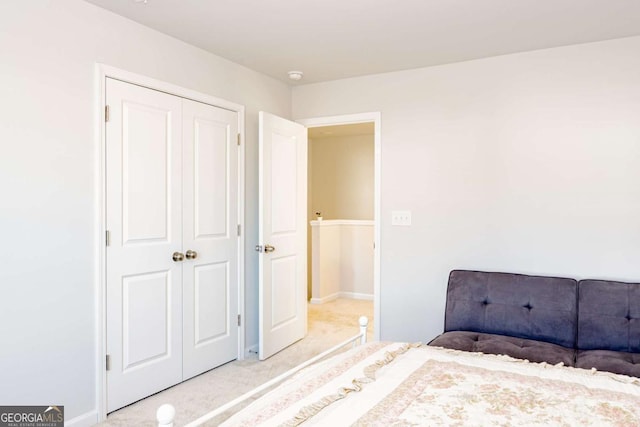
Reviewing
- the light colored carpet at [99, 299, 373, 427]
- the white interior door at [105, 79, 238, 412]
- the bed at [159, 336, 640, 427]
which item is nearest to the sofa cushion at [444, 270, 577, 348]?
the bed at [159, 336, 640, 427]

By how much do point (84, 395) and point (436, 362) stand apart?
6.43ft

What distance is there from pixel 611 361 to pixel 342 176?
4905 mm

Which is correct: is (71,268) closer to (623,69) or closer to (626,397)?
(626,397)

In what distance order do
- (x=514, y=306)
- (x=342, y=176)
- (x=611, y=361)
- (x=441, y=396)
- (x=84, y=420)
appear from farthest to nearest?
(x=342, y=176), (x=514, y=306), (x=84, y=420), (x=611, y=361), (x=441, y=396)

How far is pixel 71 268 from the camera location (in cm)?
247

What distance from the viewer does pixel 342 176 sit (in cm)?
697

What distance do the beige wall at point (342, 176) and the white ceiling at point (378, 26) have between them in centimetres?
326

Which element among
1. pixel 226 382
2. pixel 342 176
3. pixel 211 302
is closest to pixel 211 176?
pixel 211 302

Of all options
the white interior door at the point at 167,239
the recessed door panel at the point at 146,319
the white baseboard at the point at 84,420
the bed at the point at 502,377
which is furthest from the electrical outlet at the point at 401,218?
the white baseboard at the point at 84,420

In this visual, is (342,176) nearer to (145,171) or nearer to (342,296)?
(342,296)

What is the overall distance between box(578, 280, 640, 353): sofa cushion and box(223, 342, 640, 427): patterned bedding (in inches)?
40.7

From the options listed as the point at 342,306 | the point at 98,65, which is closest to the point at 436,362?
the point at 98,65

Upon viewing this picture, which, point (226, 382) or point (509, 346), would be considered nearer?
point (509, 346)

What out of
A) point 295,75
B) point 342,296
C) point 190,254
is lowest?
point 342,296
